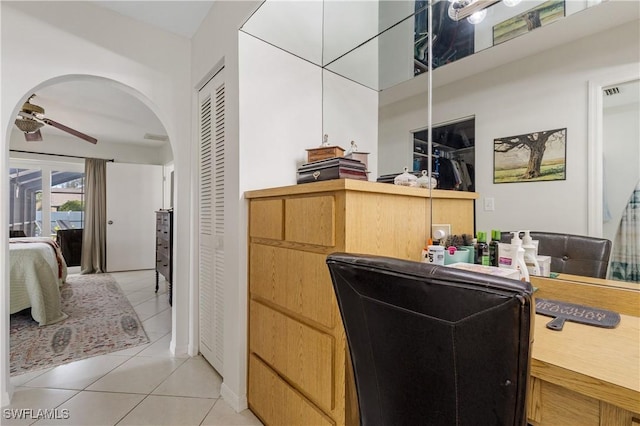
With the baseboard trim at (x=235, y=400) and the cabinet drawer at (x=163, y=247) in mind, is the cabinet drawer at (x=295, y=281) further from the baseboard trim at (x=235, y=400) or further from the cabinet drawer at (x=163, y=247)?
the cabinet drawer at (x=163, y=247)

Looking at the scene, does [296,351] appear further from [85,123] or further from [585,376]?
[85,123]

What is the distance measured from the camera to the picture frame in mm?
1203

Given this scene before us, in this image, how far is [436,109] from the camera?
1.52 metres

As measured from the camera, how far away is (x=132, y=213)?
5.80 meters

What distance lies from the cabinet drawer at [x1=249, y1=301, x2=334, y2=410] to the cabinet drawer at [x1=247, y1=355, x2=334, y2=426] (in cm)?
5

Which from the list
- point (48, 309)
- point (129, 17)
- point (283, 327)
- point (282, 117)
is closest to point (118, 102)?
point (129, 17)

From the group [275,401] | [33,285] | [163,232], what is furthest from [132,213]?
[275,401]

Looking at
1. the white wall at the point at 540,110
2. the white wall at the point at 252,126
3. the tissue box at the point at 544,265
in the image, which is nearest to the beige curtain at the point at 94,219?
the white wall at the point at 252,126

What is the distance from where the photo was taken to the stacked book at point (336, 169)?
1.44m

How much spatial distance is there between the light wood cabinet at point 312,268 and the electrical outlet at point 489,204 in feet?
0.23

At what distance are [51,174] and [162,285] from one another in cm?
317

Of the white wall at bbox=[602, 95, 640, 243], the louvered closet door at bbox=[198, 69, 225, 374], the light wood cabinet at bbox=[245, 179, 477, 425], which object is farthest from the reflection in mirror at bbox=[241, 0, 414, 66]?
the white wall at bbox=[602, 95, 640, 243]

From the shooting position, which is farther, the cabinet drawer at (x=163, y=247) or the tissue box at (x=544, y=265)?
the cabinet drawer at (x=163, y=247)

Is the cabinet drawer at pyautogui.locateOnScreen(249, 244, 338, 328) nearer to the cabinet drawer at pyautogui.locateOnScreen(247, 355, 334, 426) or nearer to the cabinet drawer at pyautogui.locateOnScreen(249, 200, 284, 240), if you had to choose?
the cabinet drawer at pyautogui.locateOnScreen(249, 200, 284, 240)
